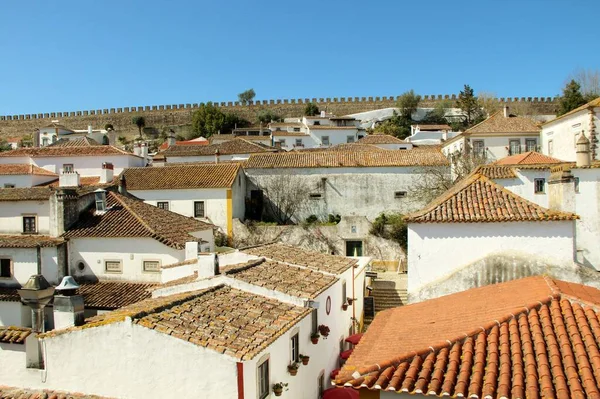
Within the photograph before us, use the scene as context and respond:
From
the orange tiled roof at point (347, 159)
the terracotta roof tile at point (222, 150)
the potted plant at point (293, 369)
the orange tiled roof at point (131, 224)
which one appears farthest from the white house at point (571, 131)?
the potted plant at point (293, 369)

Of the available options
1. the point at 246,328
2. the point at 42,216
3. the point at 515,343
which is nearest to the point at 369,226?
the point at 42,216

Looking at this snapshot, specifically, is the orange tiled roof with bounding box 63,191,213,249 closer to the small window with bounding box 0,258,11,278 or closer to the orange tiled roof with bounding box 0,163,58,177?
the small window with bounding box 0,258,11,278

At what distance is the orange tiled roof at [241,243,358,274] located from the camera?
15305 mm

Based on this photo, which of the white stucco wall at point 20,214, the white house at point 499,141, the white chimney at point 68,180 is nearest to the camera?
the white stucco wall at point 20,214

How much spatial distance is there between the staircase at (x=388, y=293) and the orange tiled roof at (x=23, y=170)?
24.8 m

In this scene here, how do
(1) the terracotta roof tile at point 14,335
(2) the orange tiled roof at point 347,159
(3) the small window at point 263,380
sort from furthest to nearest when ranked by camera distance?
(2) the orange tiled roof at point 347,159 → (1) the terracotta roof tile at point 14,335 → (3) the small window at point 263,380

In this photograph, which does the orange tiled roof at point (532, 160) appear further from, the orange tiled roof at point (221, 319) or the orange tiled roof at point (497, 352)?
the orange tiled roof at point (221, 319)

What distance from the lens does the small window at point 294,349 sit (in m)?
10.9

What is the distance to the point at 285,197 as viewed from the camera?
104 ft

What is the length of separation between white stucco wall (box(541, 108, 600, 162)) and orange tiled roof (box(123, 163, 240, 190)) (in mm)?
21071

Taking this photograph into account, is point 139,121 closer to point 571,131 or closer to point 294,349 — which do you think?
point 571,131

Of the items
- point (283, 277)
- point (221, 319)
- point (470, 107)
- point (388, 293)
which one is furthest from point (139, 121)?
point (221, 319)

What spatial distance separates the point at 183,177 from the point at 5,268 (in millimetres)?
12274

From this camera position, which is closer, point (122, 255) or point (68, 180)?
point (122, 255)
